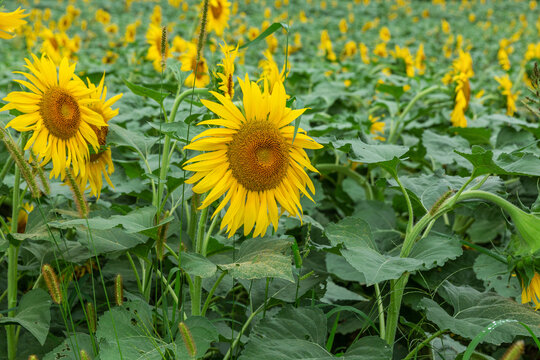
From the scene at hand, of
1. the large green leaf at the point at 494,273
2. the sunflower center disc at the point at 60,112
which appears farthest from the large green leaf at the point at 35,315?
the large green leaf at the point at 494,273

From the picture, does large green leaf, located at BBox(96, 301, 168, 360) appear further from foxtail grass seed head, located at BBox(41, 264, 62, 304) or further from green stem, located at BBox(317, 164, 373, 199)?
green stem, located at BBox(317, 164, 373, 199)

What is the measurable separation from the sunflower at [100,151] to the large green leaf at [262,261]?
466 millimetres

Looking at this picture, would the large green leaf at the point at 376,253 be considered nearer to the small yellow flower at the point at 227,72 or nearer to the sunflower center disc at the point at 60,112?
the small yellow flower at the point at 227,72

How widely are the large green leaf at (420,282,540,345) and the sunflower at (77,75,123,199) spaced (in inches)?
35.8

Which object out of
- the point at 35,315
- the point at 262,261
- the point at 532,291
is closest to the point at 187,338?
the point at 262,261

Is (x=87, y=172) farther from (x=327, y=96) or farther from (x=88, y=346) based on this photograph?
(x=327, y=96)

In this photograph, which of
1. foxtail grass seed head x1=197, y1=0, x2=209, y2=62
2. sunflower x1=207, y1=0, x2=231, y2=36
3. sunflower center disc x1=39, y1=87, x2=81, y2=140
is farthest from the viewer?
sunflower x1=207, y1=0, x2=231, y2=36

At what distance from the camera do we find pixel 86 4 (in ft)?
48.1

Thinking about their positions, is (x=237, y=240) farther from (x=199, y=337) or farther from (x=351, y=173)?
(x=351, y=173)

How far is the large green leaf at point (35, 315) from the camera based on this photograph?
4.36 feet

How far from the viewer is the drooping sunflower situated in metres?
1.22

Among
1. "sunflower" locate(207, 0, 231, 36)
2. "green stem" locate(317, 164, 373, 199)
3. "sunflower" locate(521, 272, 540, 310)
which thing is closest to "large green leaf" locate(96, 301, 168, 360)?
"sunflower" locate(521, 272, 540, 310)

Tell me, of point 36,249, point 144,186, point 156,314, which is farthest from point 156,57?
point 156,314

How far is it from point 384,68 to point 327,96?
5.97 ft
